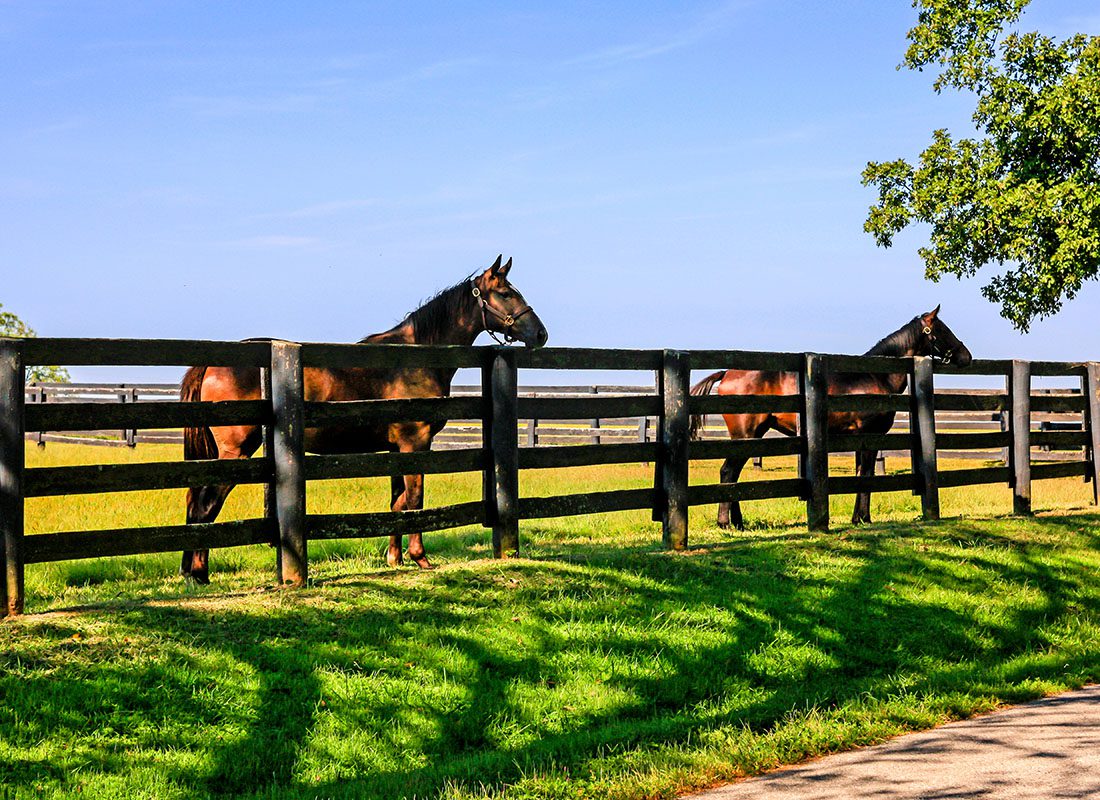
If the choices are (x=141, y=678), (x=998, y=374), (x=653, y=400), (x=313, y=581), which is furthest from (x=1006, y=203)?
(x=141, y=678)

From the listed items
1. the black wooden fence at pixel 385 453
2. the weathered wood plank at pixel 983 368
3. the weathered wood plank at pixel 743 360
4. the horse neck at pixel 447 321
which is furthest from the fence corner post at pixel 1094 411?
the horse neck at pixel 447 321

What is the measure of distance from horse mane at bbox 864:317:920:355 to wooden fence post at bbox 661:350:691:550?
5.78m

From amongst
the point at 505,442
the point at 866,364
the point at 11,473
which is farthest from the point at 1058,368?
the point at 11,473

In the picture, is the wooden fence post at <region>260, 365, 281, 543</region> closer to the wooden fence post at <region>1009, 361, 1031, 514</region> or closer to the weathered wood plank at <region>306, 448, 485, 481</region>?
the weathered wood plank at <region>306, 448, 485, 481</region>

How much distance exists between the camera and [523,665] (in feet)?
24.3

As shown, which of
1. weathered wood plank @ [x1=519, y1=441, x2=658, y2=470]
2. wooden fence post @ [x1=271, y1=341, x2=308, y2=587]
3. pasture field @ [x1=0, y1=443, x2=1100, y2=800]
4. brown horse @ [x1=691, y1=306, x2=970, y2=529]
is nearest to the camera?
pasture field @ [x1=0, y1=443, x2=1100, y2=800]

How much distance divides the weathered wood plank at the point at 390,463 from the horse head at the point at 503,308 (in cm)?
187

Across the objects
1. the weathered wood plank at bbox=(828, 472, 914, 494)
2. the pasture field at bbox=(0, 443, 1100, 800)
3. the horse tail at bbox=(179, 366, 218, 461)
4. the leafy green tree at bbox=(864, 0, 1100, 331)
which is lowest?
the pasture field at bbox=(0, 443, 1100, 800)

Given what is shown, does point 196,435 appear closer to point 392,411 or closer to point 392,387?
point 392,387

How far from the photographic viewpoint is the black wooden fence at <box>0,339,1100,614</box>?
756 centimetres

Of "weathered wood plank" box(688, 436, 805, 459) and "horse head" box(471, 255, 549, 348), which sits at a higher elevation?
"horse head" box(471, 255, 549, 348)

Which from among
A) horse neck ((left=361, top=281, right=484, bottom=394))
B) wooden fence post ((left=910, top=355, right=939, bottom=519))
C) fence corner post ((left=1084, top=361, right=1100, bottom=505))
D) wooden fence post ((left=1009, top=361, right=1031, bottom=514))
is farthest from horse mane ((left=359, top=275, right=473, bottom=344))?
fence corner post ((left=1084, top=361, right=1100, bottom=505))

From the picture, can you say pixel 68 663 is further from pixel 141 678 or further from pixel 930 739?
pixel 930 739

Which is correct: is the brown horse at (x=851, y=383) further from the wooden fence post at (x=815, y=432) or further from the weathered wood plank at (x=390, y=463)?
the weathered wood plank at (x=390, y=463)
